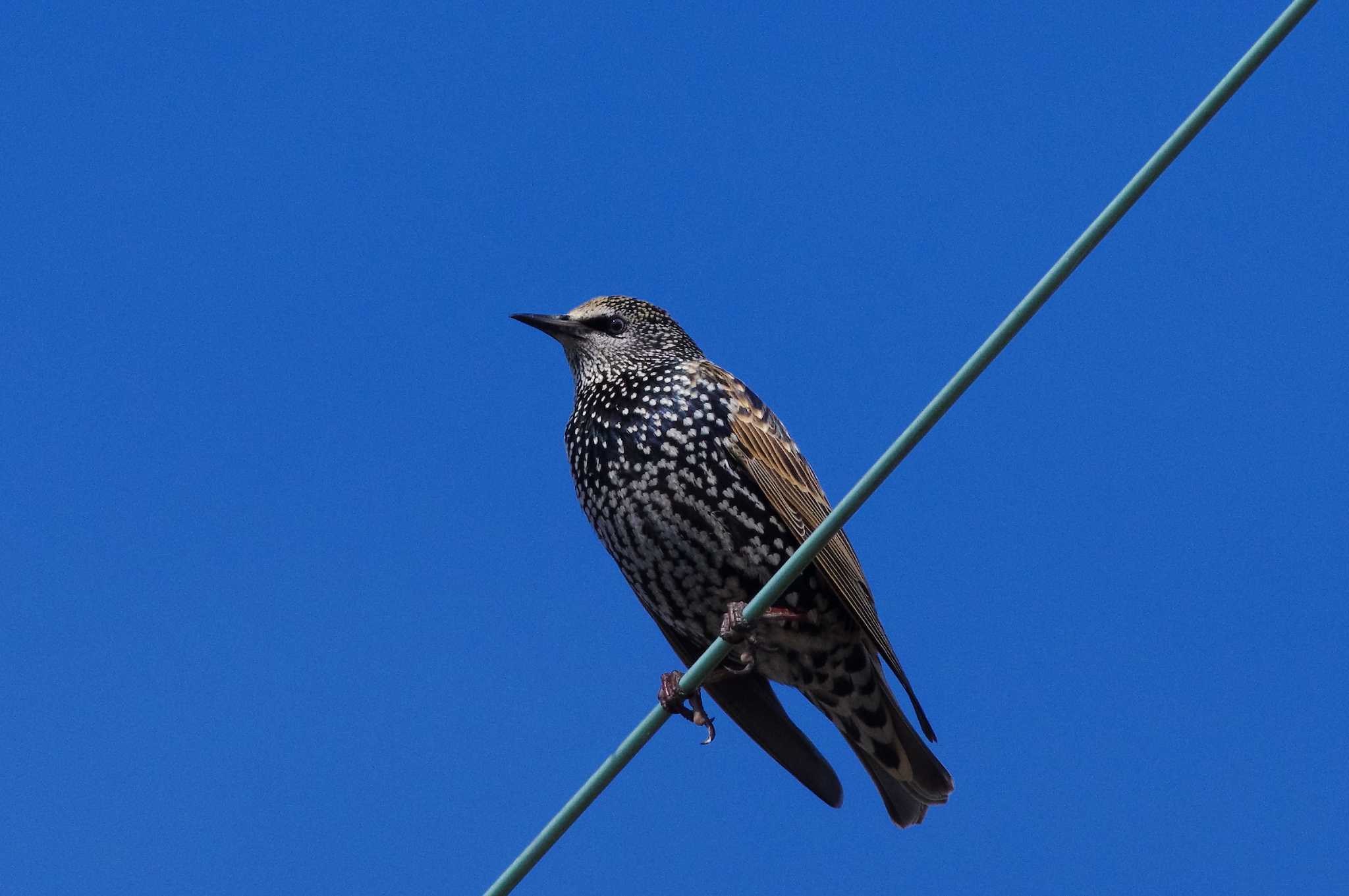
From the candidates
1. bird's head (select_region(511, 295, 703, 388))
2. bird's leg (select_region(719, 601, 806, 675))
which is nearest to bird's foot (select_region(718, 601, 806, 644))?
bird's leg (select_region(719, 601, 806, 675))

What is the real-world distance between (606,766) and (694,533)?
1.72 metres

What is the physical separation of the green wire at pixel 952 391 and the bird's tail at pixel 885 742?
1.88 m

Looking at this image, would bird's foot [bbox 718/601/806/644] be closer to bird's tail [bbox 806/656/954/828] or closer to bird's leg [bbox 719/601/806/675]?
bird's leg [bbox 719/601/806/675]

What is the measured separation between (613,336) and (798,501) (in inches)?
40.3

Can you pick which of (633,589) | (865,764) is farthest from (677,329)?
(865,764)

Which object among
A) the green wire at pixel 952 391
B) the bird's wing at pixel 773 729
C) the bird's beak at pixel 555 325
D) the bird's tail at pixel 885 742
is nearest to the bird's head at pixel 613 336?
the bird's beak at pixel 555 325

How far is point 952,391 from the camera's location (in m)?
3.47

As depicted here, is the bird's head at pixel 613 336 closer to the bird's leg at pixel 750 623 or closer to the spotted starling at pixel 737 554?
the spotted starling at pixel 737 554

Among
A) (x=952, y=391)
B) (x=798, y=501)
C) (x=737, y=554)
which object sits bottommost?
(x=952, y=391)

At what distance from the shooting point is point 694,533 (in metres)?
5.63

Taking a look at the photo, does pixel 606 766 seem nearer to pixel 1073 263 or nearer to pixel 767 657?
pixel 1073 263

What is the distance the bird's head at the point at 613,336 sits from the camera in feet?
20.3

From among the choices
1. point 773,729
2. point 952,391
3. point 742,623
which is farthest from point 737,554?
point 952,391

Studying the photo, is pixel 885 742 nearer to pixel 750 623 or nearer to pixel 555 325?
pixel 750 623
